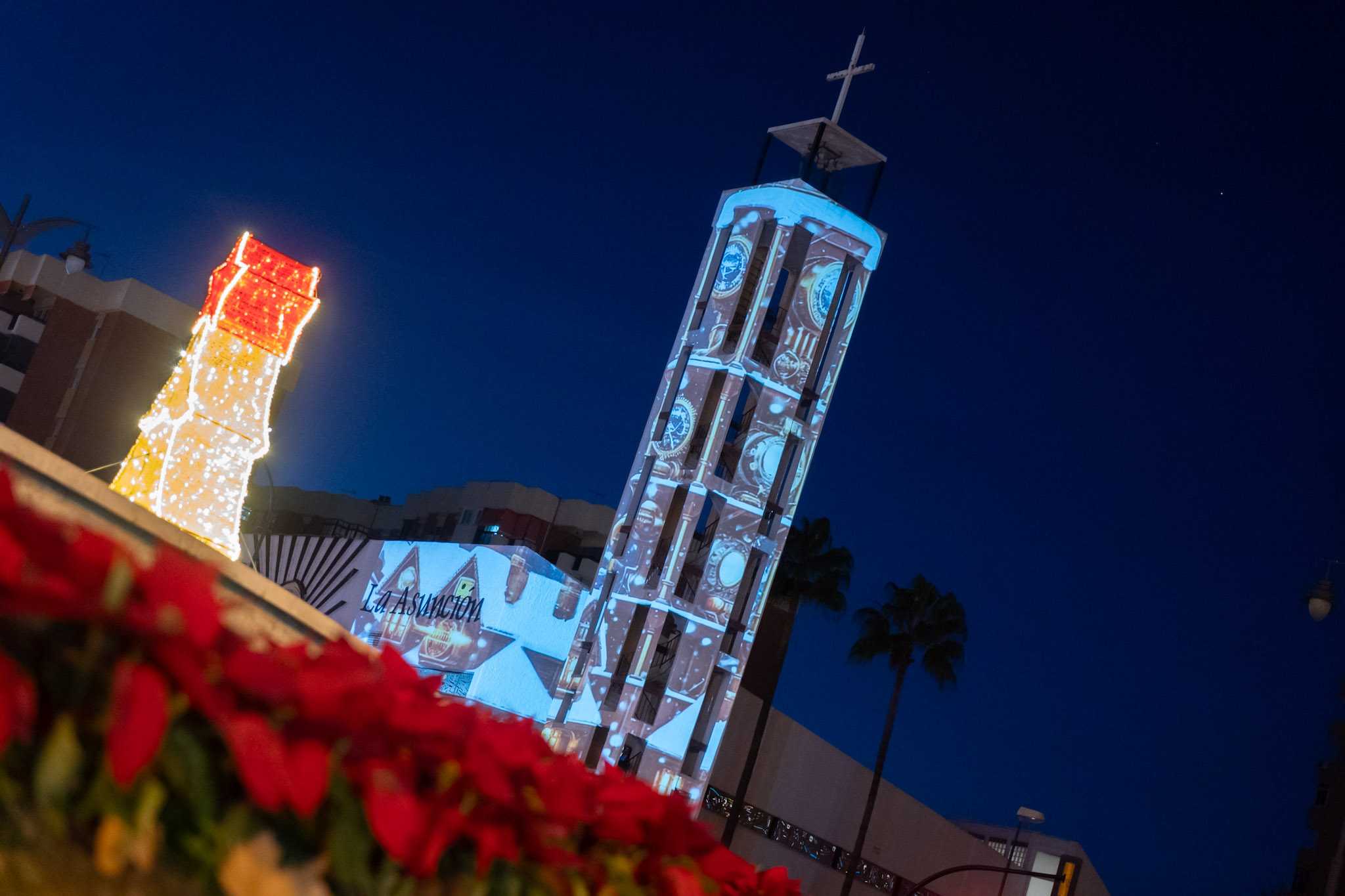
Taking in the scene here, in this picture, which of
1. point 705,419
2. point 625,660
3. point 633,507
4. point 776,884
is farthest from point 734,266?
point 776,884

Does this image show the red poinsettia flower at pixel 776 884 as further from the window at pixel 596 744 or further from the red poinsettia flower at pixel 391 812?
the window at pixel 596 744

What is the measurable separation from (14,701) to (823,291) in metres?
22.9

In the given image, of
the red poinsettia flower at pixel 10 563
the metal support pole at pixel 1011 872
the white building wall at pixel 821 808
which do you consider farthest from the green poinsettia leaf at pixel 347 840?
the white building wall at pixel 821 808

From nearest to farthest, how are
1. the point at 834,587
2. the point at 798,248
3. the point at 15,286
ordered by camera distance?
the point at 798,248, the point at 834,587, the point at 15,286

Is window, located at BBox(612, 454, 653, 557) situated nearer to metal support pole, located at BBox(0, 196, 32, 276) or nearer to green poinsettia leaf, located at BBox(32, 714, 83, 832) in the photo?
green poinsettia leaf, located at BBox(32, 714, 83, 832)

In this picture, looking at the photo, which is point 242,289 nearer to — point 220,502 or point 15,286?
point 220,502

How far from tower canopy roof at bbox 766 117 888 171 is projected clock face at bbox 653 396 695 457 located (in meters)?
6.05

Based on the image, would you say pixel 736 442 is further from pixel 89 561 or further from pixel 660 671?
pixel 89 561

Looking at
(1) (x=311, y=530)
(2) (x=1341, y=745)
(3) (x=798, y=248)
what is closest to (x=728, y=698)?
(3) (x=798, y=248)

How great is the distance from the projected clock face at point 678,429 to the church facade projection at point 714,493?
29mm

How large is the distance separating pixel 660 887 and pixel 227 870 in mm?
816

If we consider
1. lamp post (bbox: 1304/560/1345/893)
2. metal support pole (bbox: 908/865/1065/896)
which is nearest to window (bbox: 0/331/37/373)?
metal support pole (bbox: 908/865/1065/896)

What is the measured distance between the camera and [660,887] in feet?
6.26

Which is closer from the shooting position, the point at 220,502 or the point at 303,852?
the point at 303,852
